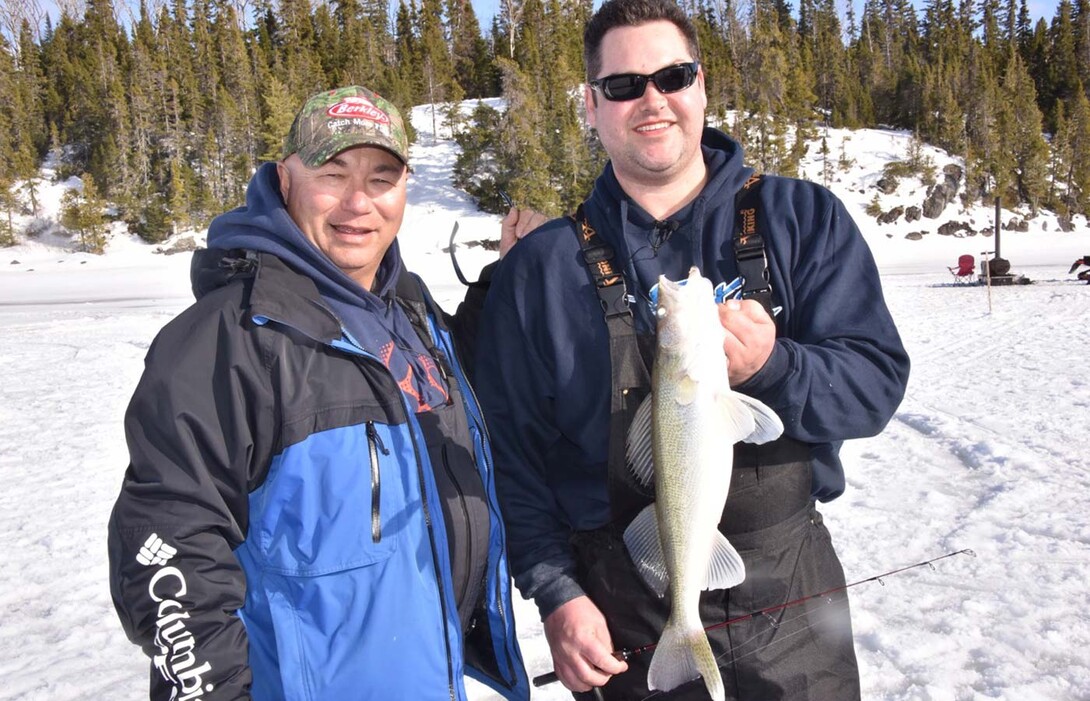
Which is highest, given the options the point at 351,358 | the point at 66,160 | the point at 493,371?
the point at 66,160

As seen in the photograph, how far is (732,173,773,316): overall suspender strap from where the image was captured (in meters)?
2.35

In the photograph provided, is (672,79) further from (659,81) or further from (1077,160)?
(1077,160)

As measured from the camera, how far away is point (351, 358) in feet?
7.77

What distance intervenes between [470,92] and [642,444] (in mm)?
89872

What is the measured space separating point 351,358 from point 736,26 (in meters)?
95.4

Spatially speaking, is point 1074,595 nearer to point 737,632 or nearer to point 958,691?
point 958,691

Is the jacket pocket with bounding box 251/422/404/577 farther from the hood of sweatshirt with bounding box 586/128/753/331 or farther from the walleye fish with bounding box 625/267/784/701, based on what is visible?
the hood of sweatshirt with bounding box 586/128/753/331

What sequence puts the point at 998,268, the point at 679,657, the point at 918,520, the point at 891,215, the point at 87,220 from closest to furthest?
1. the point at 679,657
2. the point at 918,520
3. the point at 998,268
4. the point at 87,220
5. the point at 891,215

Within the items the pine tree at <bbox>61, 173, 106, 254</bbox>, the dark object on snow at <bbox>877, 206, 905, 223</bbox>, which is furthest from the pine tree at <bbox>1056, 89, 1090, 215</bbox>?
the pine tree at <bbox>61, 173, 106, 254</bbox>

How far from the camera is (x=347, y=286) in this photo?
2604 mm

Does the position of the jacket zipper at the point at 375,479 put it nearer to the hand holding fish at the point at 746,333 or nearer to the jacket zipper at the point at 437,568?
the jacket zipper at the point at 437,568

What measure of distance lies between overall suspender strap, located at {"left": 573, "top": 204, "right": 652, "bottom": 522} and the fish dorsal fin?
36mm

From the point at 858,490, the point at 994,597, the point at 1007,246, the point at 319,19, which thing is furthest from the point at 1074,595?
the point at 319,19

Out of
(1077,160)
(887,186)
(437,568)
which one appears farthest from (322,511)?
(1077,160)
